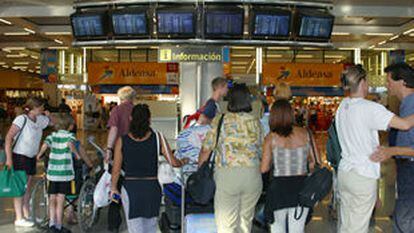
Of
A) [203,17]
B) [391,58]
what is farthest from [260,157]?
[391,58]

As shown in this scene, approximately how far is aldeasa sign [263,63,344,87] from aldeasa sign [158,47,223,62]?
1337 centimetres

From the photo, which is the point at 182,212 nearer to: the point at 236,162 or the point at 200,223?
the point at 200,223

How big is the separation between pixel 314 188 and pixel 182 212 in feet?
4.90

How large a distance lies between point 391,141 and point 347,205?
76cm

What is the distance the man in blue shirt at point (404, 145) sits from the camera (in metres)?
4.38

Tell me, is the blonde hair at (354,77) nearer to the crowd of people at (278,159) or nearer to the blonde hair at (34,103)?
the crowd of people at (278,159)

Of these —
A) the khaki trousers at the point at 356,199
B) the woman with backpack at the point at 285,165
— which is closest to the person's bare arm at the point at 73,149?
the woman with backpack at the point at 285,165

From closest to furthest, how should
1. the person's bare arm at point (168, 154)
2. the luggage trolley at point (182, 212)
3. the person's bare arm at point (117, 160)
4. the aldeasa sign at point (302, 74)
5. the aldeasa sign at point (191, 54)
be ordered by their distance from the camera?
the person's bare arm at point (117, 160) < the person's bare arm at point (168, 154) < the luggage trolley at point (182, 212) < the aldeasa sign at point (191, 54) < the aldeasa sign at point (302, 74)

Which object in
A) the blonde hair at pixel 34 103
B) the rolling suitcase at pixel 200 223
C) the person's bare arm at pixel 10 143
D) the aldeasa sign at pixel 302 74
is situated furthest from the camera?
the aldeasa sign at pixel 302 74

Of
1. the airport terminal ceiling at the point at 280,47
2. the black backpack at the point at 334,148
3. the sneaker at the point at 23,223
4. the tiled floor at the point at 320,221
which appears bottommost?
the tiled floor at the point at 320,221

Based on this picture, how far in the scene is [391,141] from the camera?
15.0ft

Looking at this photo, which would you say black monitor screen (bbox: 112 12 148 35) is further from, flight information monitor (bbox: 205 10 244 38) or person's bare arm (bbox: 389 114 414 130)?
person's bare arm (bbox: 389 114 414 130)

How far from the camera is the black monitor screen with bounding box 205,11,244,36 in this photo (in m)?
7.92

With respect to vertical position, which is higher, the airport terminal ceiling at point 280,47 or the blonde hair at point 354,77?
the airport terminal ceiling at point 280,47
